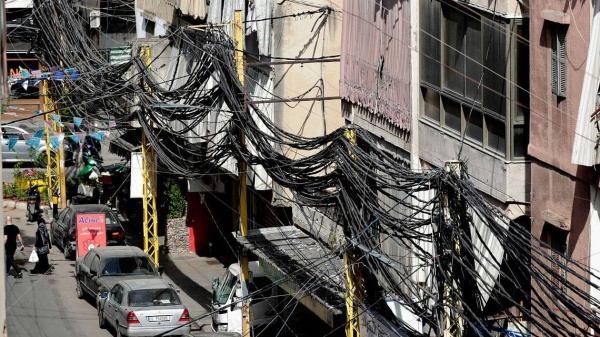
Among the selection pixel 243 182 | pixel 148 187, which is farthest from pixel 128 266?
pixel 243 182

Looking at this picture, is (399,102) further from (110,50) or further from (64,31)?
(110,50)

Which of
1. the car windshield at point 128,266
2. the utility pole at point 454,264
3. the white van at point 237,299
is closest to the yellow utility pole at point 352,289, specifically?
the utility pole at point 454,264

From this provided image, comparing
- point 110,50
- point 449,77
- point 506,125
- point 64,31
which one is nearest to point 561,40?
point 506,125

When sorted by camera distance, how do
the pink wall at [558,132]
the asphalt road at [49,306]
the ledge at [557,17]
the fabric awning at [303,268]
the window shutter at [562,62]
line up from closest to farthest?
the pink wall at [558,132] → the ledge at [557,17] → the window shutter at [562,62] → the fabric awning at [303,268] → the asphalt road at [49,306]

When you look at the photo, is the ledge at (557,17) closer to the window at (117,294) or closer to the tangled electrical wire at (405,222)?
the tangled electrical wire at (405,222)

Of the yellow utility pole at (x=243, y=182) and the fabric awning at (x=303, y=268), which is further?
the yellow utility pole at (x=243, y=182)

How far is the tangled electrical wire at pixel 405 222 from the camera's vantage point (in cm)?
1294

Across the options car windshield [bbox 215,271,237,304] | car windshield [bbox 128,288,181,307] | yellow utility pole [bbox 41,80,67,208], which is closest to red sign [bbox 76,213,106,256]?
yellow utility pole [bbox 41,80,67,208]

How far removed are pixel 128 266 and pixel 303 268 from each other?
31.4 ft

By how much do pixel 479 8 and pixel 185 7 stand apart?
52.9 ft

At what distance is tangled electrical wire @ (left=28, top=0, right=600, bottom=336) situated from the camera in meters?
12.9

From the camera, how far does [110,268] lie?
26703 millimetres

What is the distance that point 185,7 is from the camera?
32.3 metres

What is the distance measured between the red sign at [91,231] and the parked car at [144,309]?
241 inches
